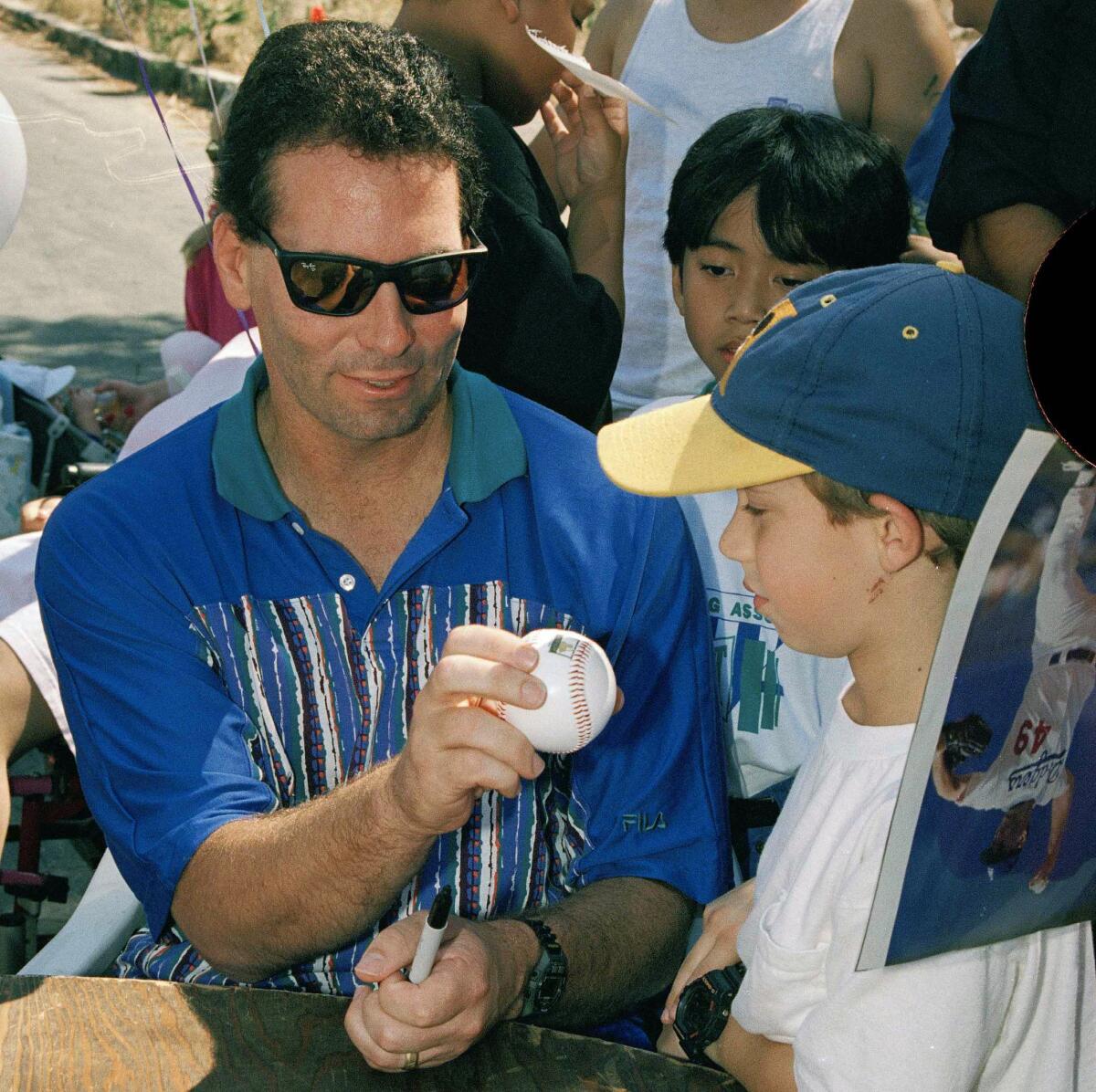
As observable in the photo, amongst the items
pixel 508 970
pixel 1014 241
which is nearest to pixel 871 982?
pixel 508 970

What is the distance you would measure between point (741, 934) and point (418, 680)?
0.58 m

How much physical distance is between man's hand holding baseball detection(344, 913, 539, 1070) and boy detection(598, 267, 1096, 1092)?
0.74 ft

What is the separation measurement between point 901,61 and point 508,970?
230cm

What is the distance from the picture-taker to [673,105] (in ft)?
11.1

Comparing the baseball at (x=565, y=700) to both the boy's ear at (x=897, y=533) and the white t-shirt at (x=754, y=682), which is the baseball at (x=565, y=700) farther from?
the white t-shirt at (x=754, y=682)

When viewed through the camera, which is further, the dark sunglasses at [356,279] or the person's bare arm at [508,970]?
the dark sunglasses at [356,279]

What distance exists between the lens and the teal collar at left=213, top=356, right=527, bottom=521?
2047mm

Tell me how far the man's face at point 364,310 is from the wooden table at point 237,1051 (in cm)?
78

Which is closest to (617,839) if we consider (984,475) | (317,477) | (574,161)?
(317,477)

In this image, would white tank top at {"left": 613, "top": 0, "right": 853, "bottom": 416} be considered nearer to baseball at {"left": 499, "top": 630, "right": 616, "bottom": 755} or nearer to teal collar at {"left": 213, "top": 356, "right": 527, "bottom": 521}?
teal collar at {"left": 213, "top": 356, "right": 527, "bottom": 521}

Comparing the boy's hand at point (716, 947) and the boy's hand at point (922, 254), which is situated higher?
the boy's hand at point (922, 254)

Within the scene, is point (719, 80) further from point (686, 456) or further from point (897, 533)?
point (897, 533)

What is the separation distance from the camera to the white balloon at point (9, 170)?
3506 mm

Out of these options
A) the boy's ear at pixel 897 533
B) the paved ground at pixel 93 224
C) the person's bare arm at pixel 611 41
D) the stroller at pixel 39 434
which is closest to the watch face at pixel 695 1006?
the boy's ear at pixel 897 533
